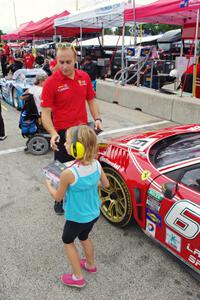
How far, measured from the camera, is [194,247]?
7.07ft

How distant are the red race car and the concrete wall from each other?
3.86m

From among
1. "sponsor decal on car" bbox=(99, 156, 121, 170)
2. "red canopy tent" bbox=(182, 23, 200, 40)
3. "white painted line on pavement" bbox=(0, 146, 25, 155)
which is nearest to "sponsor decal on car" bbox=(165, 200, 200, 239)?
"sponsor decal on car" bbox=(99, 156, 121, 170)

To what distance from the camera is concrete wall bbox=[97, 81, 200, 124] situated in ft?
23.4

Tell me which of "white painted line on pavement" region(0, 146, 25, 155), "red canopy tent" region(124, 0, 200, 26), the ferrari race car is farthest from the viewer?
the ferrari race car

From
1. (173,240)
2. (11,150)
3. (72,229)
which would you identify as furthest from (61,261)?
(11,150)

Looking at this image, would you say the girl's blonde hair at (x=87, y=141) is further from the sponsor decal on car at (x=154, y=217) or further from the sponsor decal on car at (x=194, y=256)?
the sponsor decal on car at (x=194, y=256)

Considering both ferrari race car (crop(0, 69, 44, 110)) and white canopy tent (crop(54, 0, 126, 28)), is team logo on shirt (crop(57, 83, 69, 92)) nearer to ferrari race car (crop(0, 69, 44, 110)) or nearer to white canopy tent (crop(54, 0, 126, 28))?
ferrari race car (crop(0, 69, 44, 110))

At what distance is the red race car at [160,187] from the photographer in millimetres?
2219

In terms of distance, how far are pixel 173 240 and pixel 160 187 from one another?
1.41 feet

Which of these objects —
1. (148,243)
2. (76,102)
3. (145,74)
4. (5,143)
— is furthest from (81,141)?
(145,74)

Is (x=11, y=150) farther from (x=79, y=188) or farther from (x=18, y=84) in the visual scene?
(x=79, y=188)

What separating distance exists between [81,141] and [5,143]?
4456 mm

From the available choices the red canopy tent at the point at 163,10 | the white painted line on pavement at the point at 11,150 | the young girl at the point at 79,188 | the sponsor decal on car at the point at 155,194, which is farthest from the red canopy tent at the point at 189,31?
the young girl at the point at 79,188

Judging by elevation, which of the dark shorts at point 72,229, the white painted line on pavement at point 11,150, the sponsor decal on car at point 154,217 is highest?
the dark shorts at point 72,229
